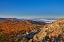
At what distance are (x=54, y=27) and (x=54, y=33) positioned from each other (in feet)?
3.54

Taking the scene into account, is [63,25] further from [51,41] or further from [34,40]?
[34,40]

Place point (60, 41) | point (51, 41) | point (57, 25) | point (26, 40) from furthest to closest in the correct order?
point (26, 40) < point (57, 25) < point (51, 41) < point (60, 41)

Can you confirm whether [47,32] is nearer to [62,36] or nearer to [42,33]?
[42,33]

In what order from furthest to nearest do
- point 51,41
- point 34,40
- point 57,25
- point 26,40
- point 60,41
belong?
point 26,40
point 34,40
point 57,25
point 51,41
point 60,41

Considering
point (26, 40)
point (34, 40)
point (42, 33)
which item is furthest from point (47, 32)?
point (26, 40)

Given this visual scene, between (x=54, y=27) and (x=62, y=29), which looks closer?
(x=62, y=29)

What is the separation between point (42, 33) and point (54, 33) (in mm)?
1832

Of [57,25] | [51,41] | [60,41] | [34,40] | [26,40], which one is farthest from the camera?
[26,40]

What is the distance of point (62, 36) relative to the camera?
13016mm

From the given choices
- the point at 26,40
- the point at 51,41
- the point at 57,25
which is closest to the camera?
the point at 51,41

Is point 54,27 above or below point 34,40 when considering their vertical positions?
above

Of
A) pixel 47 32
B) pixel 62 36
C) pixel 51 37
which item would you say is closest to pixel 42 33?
pixel 47 32

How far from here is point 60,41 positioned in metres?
12.7

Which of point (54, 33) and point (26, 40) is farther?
point (26, 40)
